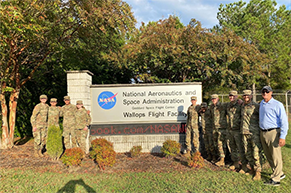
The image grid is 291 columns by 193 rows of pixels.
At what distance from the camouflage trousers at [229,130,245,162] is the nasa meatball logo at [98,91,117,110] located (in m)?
3.72

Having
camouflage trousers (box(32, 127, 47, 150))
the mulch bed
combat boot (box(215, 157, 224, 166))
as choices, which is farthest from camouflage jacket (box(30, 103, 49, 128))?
combat boot (box(215, 157, 224, 166))

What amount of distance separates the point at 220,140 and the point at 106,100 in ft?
12.2

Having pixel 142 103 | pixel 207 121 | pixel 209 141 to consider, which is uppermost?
pixel 142 103

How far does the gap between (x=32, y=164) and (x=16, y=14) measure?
379cm

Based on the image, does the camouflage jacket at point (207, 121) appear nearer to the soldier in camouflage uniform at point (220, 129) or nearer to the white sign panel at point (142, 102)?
the soldier in camouflage uniform at point (220, 129)

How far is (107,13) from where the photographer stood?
6.55 meters

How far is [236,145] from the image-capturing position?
4.66 meters

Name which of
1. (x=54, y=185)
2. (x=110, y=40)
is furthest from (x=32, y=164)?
(x=110, y=40)

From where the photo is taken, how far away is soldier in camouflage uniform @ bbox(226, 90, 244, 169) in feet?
14.9

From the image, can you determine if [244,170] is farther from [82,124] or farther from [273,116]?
[82,124]

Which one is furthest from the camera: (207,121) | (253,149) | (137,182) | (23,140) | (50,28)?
(23,140)

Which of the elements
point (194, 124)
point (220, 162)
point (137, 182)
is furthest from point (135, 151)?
point (220, 162)

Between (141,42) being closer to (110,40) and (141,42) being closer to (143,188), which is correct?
(110,40)

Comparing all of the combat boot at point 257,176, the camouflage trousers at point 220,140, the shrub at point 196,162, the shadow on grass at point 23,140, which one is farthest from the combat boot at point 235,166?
the shadow on grass at point 23,140
